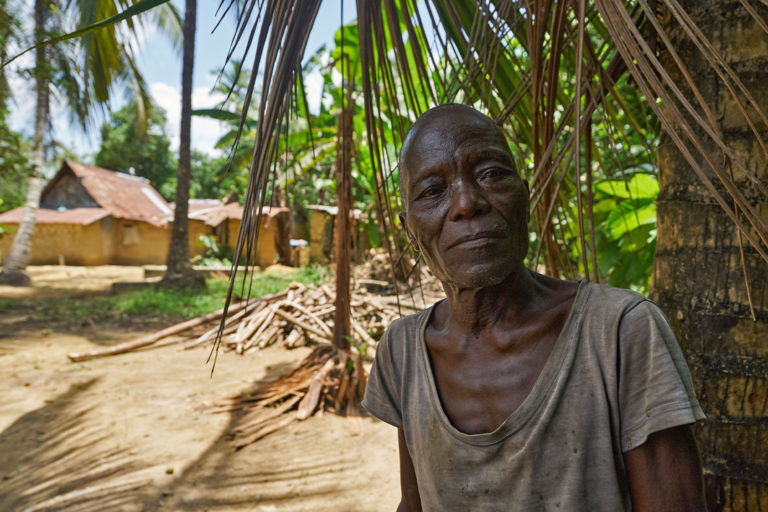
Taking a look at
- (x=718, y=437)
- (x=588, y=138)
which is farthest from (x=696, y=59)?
(x=718, y=437)

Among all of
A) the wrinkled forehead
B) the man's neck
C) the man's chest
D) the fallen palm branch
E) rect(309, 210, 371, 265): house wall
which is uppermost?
rect(309, 210, 371, 265): house wall

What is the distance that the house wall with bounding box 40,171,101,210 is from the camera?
1936 centimetres

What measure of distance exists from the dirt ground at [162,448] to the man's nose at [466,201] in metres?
2.63

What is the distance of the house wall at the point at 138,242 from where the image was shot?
1908cm

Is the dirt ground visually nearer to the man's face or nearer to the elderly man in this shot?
the elderly man

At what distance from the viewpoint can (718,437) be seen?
3.85 ft

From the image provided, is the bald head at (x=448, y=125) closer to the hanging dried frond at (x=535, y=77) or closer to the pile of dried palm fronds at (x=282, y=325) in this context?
the hanging dried frond at (x=535, y=77)

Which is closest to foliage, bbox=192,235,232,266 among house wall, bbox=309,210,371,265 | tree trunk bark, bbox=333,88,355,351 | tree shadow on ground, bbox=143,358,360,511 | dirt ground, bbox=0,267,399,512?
house wall, bbox=309,210,371,265

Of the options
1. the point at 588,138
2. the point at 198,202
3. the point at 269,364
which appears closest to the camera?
the point at 588,138

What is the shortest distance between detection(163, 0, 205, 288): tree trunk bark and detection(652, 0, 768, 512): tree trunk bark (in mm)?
10179

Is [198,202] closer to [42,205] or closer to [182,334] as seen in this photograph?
[42,205]

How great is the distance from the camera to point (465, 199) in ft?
3.30

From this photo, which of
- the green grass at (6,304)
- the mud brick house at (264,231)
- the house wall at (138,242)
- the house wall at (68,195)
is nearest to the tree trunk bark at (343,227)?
the green grass at (6,304)

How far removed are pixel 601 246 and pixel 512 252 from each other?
2264mm
